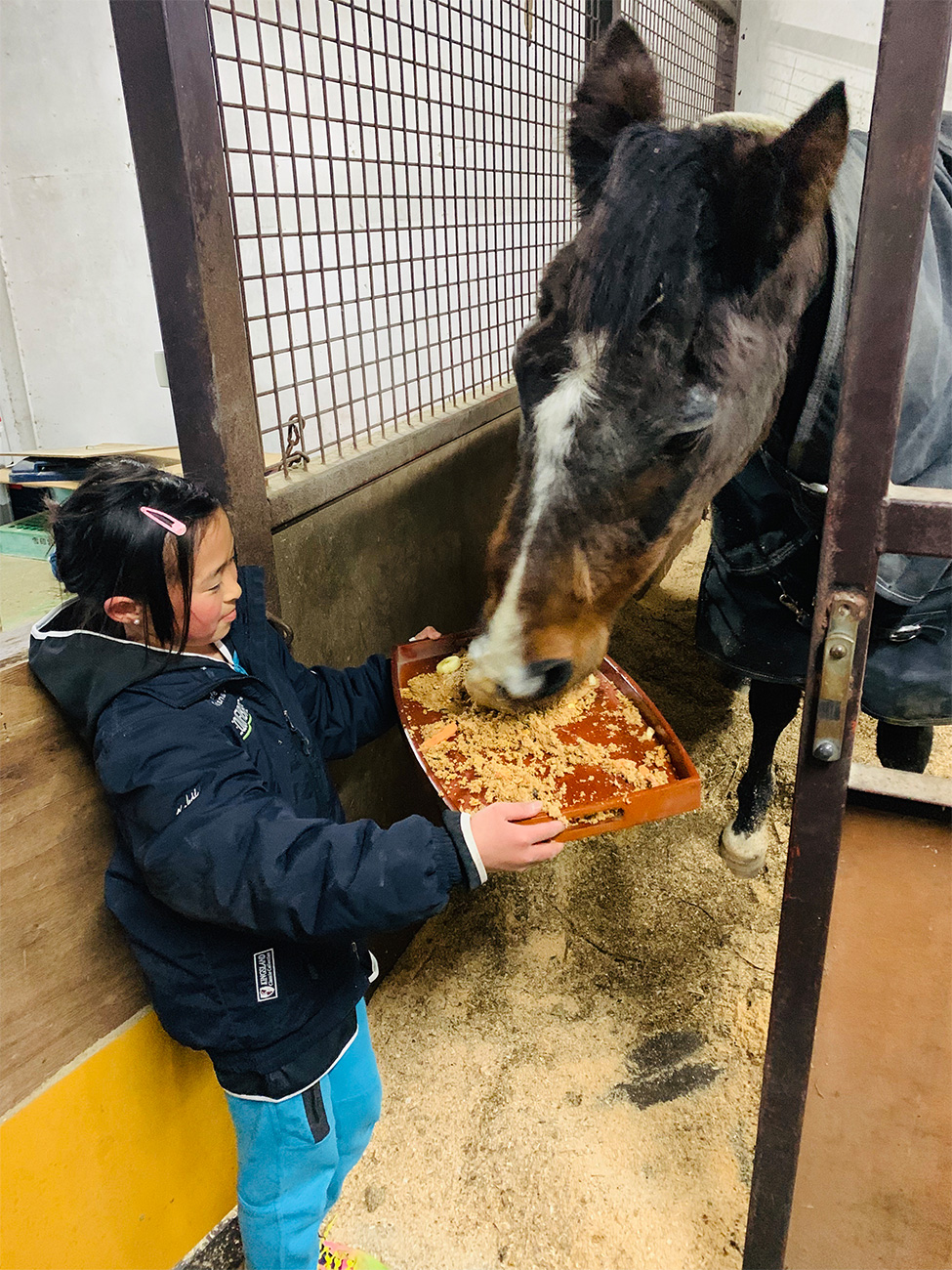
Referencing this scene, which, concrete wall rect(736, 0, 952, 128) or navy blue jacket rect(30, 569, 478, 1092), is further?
concrete wall rect(736, 0, 952, 128)

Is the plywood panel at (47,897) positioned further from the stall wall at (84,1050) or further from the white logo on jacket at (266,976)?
the white logo on jacket at (266,976)

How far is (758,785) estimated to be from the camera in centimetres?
204

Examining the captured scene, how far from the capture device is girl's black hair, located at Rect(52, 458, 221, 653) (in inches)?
36.5

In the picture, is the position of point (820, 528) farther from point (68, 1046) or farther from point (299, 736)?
point (68, 1046)

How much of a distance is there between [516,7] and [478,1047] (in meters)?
2.62

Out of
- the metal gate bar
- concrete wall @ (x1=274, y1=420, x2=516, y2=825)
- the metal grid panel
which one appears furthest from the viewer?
the metal grid panel

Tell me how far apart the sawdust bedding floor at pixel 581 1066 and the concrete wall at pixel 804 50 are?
3.94m

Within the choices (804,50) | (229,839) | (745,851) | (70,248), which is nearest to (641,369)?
(229,839)

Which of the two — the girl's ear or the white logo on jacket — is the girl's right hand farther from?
the girl's ear

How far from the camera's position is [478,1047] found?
1.68 meters

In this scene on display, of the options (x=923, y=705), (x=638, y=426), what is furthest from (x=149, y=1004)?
(x=923, y=705)

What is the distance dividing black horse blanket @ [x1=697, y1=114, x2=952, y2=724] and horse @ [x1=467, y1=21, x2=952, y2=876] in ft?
0.04

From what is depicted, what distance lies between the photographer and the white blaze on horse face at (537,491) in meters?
1.08

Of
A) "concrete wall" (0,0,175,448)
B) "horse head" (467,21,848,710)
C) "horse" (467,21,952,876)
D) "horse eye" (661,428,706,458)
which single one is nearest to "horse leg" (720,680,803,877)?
"horse" (467,21,952,876)
